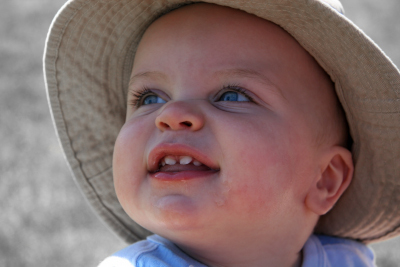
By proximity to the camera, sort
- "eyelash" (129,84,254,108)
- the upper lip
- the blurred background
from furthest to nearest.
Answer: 1. the blurred background
2. "eyelash" (129,84,254,108)
3. the upper lip

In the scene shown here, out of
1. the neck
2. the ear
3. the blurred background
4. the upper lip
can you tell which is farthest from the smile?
the blurred background

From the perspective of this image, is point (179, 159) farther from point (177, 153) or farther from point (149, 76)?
point (149, 76)

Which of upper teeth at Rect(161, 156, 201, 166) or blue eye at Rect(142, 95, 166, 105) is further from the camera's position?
blue eye at Rect(142, 95, 166, 105)

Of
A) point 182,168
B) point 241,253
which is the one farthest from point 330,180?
point 182,168

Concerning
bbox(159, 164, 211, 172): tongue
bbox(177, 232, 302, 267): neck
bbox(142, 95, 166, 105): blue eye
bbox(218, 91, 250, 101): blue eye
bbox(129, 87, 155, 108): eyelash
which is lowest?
bbox(177, 232, 302, 267): neck

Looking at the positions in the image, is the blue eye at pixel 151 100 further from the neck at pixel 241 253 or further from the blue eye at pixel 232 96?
the neck at pixel 241 253

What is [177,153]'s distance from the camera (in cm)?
100

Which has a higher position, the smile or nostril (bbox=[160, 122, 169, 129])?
nostril (bbox=[160, 122, 169, 129])

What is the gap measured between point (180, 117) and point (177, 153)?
75 mm

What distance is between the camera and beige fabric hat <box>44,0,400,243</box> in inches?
42.1

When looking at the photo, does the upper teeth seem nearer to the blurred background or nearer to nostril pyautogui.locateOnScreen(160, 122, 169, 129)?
nostril pyautogui.locateOnScreen(160, 122, 169, 129)

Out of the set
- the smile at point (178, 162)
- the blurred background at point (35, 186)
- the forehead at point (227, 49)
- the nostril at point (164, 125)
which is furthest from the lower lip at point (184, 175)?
the blurred background at point (35, 186)

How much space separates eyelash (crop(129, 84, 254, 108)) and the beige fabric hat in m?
0.18

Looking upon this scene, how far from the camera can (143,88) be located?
3.93 ft
